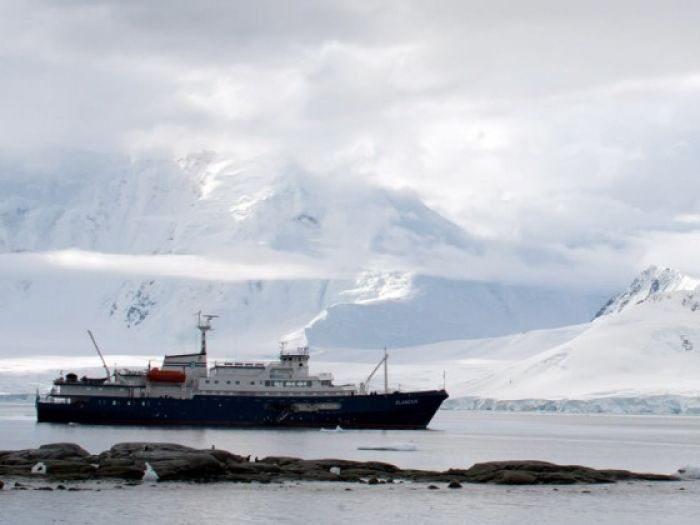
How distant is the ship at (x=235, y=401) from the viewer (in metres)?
126

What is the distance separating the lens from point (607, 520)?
5400 centimetres

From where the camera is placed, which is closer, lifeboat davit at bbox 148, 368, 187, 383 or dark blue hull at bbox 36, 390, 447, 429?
dark blue hull at bbox 36, 390, 447, 429

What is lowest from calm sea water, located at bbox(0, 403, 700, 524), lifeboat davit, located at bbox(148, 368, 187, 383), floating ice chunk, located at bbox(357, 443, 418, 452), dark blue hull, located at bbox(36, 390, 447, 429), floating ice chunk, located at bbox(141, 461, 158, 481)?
calm sea water, located at bbox(0, 403, 700, 524)

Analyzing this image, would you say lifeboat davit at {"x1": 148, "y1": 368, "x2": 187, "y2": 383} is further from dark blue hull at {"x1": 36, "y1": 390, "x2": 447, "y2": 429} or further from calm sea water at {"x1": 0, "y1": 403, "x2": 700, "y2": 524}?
calm sea water at {"x1": 0, "y1": 403, "x2": 700, "y2": 524}

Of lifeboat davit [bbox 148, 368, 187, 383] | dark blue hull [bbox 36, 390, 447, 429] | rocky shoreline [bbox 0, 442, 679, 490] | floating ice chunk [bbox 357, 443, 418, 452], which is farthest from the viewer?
lifeboat davit [bbox 148, 368, 187, 383]

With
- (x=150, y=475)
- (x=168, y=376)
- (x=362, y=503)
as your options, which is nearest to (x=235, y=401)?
(x=168, y=376)

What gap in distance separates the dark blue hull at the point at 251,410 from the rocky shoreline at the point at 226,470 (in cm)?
5590

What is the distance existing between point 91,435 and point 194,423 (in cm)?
1830

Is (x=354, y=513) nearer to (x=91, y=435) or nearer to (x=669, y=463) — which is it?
(x=669, y=463)

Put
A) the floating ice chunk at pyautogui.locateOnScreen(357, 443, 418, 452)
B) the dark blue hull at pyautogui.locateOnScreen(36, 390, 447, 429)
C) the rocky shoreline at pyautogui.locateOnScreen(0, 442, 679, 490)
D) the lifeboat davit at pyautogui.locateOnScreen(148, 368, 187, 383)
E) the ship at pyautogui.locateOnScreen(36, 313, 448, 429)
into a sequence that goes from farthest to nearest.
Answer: the lifeboat davit at pyautogui.locateOnScreen(148, 368, 187, 383)
the ship at pyautogui.locateOnScreen(36, 313, 448, 429)
the dark blue hull at pyautogui.locateOnScreen(36, 390, 447, 429)
the floating ice chunk at pyautogui.locateOnScreen(357, 443, 418, 452)
the rocky shoreline at pyautogui.locateOnScreen(0, 442, 679, 490)

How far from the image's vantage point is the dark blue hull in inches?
4931

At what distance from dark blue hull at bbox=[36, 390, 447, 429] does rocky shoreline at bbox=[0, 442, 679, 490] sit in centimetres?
5590

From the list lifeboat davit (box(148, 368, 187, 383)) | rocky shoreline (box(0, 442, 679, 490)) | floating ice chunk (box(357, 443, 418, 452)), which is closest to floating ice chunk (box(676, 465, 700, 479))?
rocky shoreline (box(0, 442, 679, 490))

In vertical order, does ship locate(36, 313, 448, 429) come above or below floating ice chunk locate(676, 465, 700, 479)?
above
